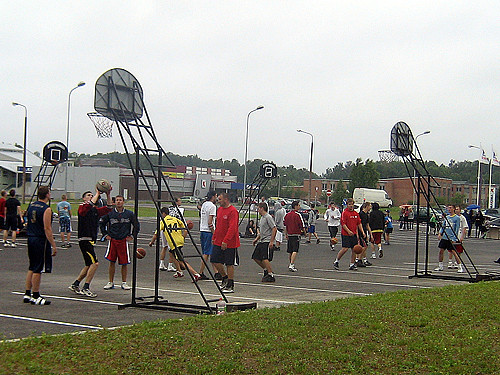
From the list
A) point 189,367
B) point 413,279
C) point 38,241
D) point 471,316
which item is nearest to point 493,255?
point 413,279

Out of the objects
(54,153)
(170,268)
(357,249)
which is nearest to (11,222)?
(54,153)

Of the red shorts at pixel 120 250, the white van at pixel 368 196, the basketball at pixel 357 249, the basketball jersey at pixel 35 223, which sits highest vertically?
the white van at pixel 368 196

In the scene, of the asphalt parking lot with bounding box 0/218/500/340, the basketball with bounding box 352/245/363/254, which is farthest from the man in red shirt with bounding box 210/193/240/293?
the basketball with bounding box 352/245/363/254

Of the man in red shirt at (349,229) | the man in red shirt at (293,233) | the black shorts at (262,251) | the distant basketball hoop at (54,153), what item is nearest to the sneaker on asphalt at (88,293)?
the black shorts at (262,251)

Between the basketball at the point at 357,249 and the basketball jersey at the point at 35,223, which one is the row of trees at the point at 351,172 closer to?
the basketball at the point at 357,249

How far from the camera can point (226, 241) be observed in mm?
11695

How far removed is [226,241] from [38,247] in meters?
3.45

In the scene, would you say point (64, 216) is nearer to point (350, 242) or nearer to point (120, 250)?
point (350, 242)

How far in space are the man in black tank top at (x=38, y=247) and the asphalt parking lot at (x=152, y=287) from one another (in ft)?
0.74

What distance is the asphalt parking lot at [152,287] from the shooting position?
27.9 ft

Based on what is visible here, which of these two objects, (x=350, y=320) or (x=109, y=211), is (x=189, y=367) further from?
(x=109, y=211)

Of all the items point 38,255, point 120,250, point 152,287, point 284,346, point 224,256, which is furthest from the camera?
point 152,287

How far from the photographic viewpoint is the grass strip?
579cm

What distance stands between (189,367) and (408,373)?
2.04 metres
